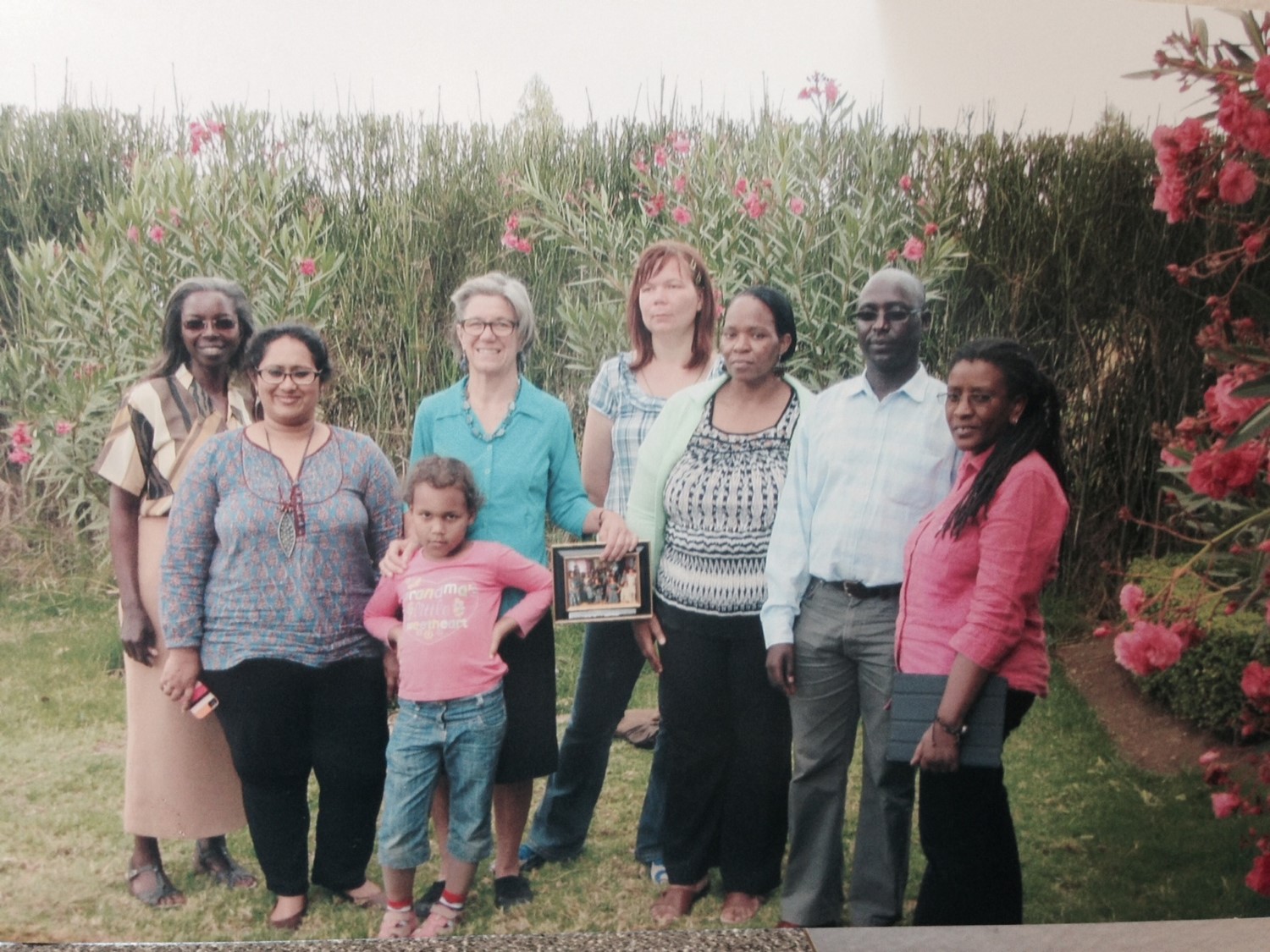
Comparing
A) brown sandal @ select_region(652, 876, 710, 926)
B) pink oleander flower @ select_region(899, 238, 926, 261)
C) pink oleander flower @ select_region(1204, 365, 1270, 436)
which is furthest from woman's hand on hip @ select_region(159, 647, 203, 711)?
pink oleander flower @ select_region(1204, 365, 1270, 436)

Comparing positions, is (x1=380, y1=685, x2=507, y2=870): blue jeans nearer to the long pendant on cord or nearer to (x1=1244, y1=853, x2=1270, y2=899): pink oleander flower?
the long pendant on cord

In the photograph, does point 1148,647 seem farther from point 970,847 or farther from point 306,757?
point 306,757

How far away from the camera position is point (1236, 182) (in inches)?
131

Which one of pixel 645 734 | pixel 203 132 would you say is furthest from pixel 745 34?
pixel 645 734

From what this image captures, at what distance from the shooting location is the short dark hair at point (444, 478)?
127 inches

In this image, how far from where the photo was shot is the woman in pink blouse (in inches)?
128

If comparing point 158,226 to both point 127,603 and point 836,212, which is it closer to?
point 127,603

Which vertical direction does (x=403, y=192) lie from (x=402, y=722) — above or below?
above

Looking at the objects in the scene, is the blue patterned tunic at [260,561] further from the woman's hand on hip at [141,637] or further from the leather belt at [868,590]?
the leather belt at [868,590]

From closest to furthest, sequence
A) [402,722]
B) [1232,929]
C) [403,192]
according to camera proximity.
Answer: [402,722], [403,192], [1232,929]

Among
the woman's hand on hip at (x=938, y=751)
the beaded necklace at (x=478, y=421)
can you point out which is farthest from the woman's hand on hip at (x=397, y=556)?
the woman's hand on hip at (x=938, y=751)

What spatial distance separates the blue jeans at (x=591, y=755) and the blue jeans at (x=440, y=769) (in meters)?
0.22

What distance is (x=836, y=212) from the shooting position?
349 centimetres

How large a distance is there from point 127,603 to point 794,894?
2198 mm
